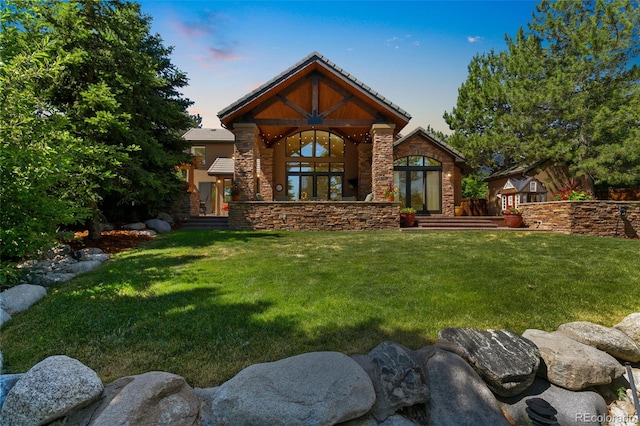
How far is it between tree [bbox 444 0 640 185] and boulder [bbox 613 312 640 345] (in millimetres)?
15250

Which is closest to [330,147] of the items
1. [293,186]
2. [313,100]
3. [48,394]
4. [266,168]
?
[293,186]

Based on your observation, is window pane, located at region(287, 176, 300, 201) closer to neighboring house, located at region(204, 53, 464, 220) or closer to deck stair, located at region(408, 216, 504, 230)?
neighboring house, located at region(204, 53, 464, 220)

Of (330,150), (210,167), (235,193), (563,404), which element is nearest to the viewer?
(563,404)

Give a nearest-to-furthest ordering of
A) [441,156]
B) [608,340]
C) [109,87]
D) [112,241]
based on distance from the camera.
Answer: [608,340] → [109,87] → [112,241] → [441,156]

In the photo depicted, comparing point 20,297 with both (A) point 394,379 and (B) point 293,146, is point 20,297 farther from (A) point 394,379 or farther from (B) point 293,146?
(B) point 293,146

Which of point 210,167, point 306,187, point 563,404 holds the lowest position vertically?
point 563,404

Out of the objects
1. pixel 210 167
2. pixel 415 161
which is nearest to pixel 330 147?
pixel 415 161

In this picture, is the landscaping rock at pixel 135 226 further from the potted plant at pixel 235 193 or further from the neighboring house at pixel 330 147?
the neighboring house at pixel 330 147

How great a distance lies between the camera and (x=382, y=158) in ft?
42.3

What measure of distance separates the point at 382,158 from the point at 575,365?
1098cm

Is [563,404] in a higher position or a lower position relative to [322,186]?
lower

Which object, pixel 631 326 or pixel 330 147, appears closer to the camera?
pixel 631 326

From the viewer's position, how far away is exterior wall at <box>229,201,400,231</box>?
465 inches

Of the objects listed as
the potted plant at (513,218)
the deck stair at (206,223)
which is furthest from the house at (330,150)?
the potted plant at (513,218)
